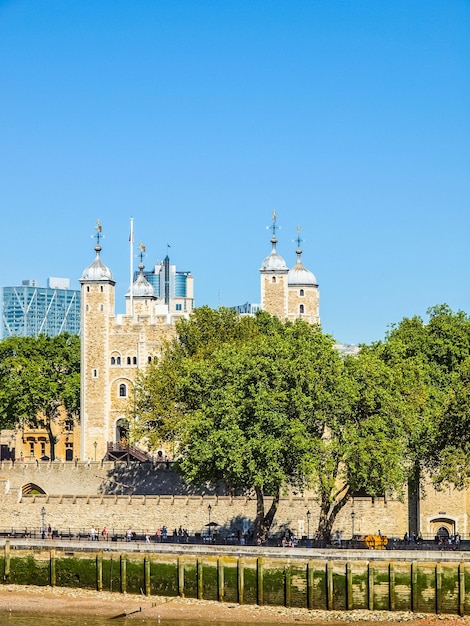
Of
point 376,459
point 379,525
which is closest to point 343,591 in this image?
point 376,459

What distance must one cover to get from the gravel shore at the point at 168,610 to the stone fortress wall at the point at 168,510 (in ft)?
38.7

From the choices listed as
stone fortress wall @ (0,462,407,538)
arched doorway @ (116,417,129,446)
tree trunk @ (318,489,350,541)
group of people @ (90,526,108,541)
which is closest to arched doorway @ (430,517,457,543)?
stone fortress wall @ (0,462,407,538)

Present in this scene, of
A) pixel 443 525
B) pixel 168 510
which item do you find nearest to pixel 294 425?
pixel 168 510

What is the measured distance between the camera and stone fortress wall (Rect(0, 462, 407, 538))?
7581 cm

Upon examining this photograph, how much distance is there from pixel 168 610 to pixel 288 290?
172 feet

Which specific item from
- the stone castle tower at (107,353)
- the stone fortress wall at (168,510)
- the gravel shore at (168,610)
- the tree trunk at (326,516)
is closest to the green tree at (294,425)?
the tree trunk at (326,516)

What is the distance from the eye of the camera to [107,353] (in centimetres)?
10250

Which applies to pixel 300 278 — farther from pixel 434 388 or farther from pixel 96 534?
pixel 96 534

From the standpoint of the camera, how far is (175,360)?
90250 millimetres

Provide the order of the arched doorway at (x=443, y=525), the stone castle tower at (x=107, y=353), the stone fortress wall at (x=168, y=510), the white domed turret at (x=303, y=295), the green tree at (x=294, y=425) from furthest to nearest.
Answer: the white domed turret at (x=303, y=295), the stone castle tower at (x=107, y=353), the arched doorway at (x=443, y=525), the stone fortress wall at (x=168, y=510), the green tree at (x=294, y=425)

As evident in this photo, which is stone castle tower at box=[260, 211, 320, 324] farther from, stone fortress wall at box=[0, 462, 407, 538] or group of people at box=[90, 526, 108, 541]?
group of people at box=[90, 526, 108, 541]

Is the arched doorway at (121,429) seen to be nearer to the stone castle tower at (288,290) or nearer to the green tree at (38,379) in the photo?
the green tree at (38,379)

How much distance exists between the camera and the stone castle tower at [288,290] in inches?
4215

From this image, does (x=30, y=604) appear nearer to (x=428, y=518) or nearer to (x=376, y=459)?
(x=376, y=459)
